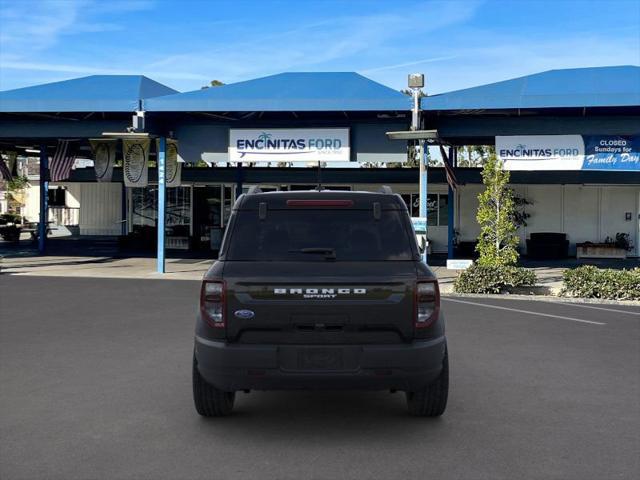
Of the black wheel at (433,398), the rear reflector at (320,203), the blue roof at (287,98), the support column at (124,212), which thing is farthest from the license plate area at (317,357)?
the support column at (124,212)

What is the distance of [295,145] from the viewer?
65.1 ft

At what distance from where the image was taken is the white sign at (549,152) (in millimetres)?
18969

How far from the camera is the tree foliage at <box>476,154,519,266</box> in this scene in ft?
54.3

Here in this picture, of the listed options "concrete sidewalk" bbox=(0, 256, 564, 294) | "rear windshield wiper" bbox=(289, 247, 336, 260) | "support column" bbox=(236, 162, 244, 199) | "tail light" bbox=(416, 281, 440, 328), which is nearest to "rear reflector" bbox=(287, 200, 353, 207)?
"rear windshield wiper" bbox=(289, 247, 336, 260)

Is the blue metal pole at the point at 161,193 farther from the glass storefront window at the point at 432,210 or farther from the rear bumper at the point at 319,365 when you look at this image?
the rear bumper at the point at 319,365

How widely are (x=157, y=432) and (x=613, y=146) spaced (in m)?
17.0

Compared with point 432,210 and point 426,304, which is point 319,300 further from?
point 432,210

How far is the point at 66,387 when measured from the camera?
6809 mm

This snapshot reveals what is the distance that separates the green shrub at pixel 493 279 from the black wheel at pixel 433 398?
408 inches

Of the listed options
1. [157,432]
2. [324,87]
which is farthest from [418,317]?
[324,87]

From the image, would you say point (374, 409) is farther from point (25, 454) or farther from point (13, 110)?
point (13, 110)

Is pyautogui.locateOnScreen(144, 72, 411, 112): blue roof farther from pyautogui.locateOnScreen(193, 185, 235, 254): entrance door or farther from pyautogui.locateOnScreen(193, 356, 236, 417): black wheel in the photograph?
pyautogui.locateOnScreen(193, 356, 236, 417): black wheel

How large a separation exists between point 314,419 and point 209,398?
2.97 feet

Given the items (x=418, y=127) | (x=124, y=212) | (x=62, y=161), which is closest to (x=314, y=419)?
(x=418, y=127)
